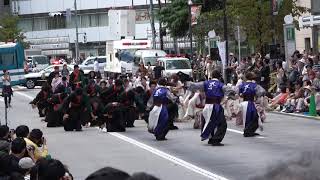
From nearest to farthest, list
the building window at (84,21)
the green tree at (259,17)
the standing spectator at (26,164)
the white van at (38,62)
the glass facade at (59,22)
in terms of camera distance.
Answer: the standing spectator at (26,164)
the green tree at (259,17)
the white van at (38,62)
the glass facade at (59,22)
the building window at (84,21)

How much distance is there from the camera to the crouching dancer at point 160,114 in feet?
65.4

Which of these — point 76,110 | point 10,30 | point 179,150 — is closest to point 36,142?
point 179,150

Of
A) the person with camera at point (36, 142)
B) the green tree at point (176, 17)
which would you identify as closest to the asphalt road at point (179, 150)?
the person with camera at point (36, 142)

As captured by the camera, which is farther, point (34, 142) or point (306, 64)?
point (306, 64)

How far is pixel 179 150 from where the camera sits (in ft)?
58.7

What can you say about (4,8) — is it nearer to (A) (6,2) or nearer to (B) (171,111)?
(A) (6,2)

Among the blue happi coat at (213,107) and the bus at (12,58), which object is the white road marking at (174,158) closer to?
the blue happi coat at (213,107)

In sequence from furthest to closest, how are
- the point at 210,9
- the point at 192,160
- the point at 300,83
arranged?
1. the point at 210,9
2. the point at 300,83
3. the point at 192,160

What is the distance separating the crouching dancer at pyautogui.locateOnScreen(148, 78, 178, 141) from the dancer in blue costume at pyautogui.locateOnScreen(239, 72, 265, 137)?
190 cm

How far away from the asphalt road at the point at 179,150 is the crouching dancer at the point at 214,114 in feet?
0.93

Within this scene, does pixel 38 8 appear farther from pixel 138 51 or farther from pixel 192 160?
pixel 192 160

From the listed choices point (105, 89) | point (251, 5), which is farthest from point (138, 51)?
point (105, 89)

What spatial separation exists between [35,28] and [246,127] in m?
80.9

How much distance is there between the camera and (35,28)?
98.9 m
